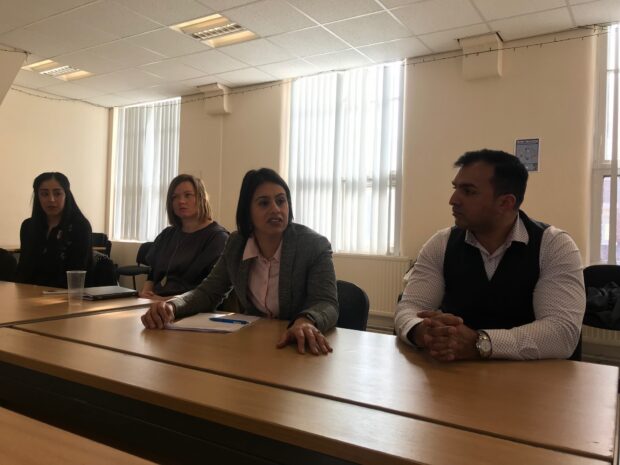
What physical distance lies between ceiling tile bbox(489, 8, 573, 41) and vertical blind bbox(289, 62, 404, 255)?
1104 millimetres

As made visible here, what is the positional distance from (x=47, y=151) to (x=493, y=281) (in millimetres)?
6466

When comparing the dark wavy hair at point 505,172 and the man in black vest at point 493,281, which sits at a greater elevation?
the dark wavy hair at point 505,172

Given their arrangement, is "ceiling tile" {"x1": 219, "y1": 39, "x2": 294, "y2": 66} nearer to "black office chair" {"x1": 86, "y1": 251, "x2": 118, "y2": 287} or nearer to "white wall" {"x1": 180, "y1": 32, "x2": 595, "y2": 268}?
"white wall" {"x1": 180, "y1": 32, "x2": 595, "y2": 268}

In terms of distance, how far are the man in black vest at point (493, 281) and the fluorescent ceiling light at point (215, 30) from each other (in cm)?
315

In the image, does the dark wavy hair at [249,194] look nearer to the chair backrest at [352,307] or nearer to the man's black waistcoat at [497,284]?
the chair backrest at [352,307]

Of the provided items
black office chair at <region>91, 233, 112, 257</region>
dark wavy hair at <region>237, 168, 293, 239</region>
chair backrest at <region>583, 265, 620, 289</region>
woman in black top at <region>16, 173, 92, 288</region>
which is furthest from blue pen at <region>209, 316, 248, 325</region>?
black office chair at <region>91, 233, 112, 257</region>

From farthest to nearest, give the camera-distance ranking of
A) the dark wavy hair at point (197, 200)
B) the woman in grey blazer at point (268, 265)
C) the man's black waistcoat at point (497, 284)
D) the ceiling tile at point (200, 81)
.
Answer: the ceiling tile at point (200, 81)
the dark wavy hair at point (197, 200)
the woman in grey blazer at point (268, 265)
the man's black waistcoat at point (497, 284)

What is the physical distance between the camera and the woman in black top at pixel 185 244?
2.65 m

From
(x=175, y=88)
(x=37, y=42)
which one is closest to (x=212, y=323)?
(x=37, y=42)

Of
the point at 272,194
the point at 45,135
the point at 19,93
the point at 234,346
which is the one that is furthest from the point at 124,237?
the point at 234,346

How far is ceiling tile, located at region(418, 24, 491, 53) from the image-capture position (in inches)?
159

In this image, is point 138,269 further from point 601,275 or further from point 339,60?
point 601,275

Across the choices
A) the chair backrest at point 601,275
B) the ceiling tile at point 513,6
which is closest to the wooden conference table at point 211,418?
the chair backrest at point 601,275

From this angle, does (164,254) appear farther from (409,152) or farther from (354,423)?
(409,152)
